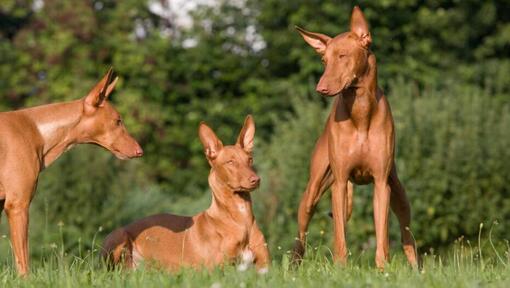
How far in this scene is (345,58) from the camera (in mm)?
8172

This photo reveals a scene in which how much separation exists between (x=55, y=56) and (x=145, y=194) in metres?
6.37

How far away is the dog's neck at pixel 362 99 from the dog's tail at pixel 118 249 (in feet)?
6.98

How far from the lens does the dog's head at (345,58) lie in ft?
26.4

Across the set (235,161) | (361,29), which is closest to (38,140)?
(235,161)

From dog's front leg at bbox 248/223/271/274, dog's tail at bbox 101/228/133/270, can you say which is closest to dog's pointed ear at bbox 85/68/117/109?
dog's tail at bbox 101/228/133/270

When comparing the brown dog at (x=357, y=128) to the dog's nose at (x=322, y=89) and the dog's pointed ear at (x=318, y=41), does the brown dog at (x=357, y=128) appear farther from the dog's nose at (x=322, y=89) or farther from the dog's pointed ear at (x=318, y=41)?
the dog's nose at (x=322, y=89)

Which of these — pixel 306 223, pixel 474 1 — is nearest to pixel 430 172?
pixel 306 223

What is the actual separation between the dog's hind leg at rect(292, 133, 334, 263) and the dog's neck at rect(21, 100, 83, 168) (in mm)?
1925

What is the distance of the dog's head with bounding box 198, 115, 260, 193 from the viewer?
876 cm

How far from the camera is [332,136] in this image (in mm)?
8516

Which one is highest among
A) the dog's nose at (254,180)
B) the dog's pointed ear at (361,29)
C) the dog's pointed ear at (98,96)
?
the dog's pointed ear at (361,29)

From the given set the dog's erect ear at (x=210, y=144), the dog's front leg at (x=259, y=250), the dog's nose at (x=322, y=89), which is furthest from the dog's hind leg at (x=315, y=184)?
the dog's nose at (x=322, y=89)

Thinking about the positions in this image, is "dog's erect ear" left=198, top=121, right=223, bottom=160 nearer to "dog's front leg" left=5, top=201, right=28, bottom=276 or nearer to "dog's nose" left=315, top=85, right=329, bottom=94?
"dog's nose" left=315, top=85, right=329, bottom=94

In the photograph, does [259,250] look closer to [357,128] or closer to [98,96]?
[357,128]
